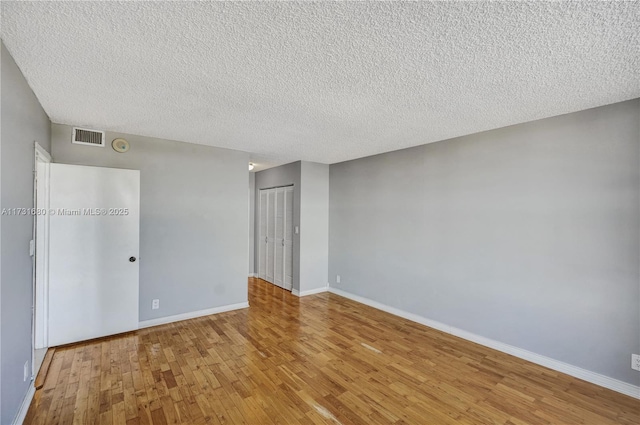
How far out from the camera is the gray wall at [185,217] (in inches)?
145

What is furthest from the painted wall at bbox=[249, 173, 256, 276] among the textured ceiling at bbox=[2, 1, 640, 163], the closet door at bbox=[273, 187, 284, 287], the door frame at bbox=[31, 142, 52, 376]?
the door frame at bbox=[31, 142, 52, 376]

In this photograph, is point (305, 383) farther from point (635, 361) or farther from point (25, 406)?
point (635, 361)

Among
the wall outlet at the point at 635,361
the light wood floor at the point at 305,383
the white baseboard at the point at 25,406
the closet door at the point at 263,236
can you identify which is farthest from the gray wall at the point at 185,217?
the wall outlet at the point at 635,361

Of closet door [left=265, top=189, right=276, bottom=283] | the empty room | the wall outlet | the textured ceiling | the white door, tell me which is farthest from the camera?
closet door [left=265, top=189, right=276, bottom=283]

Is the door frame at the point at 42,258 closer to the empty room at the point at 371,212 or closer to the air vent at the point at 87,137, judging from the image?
the empty room at the point at 371,212

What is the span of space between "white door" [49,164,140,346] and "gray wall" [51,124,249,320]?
9.1 inches

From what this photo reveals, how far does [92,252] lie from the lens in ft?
10.7

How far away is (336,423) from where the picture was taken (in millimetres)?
2014

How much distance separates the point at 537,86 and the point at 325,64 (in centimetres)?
Result: 168

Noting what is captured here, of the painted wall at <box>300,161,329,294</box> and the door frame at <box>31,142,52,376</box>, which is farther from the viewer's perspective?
the painted wall at <box>300,161,329,294</box>

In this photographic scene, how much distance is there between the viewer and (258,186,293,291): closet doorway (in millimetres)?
5562

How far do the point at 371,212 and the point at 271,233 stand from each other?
2405mm

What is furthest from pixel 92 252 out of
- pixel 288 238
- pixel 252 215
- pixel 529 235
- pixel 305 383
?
pixel 529 235

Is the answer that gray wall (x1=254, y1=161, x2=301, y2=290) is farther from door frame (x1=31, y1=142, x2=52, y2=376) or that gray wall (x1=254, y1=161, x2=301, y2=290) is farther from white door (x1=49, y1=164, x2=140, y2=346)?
door frame (x1=31, y1=142, x2=52, y2=376)
